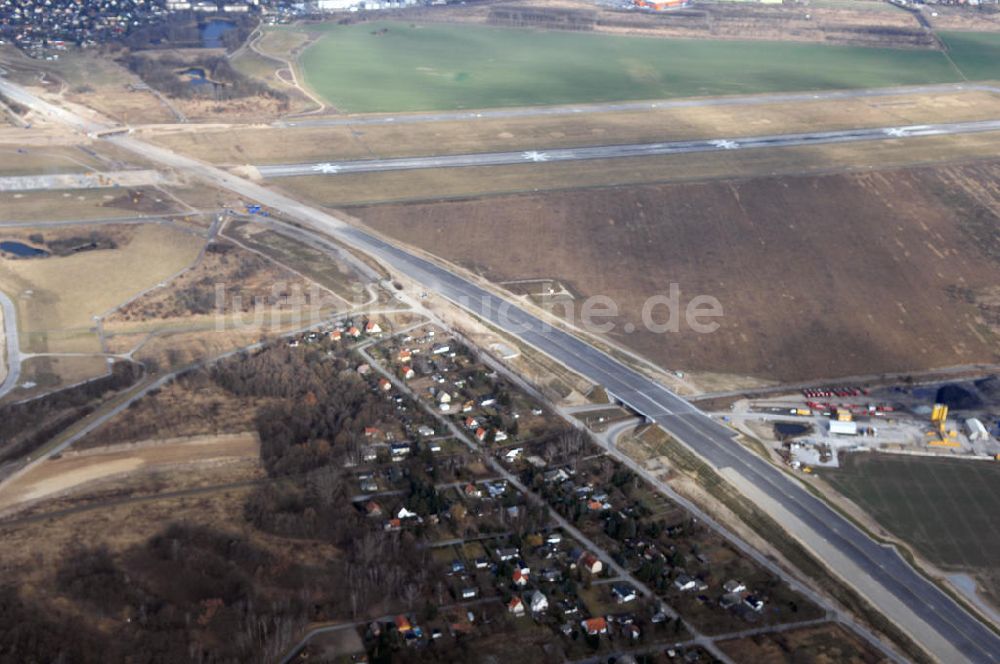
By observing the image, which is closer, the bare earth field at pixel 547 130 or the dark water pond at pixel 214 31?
the bare earth field at pixel 547 130

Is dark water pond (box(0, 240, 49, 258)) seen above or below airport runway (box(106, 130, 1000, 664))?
above

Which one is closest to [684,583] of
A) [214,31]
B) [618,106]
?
[618,106]

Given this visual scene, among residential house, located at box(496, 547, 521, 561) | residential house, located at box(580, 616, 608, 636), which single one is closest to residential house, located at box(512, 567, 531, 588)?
residential house, located at box(496, 547, 521, 561)

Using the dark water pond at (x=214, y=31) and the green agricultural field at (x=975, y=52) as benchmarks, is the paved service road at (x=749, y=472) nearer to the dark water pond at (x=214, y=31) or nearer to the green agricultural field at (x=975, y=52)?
the dark water pond at (x=214, y=31)

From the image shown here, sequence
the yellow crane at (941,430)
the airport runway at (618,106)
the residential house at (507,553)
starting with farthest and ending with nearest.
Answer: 1. the airport runway at (618,106)
2. the yellow crane at (941,430)
3. the residential house at (507,553)

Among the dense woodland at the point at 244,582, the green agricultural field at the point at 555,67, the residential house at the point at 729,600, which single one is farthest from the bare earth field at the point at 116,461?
the green agricultural field at the point at 555,67

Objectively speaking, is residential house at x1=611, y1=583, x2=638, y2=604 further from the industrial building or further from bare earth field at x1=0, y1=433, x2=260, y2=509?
the industrial building
